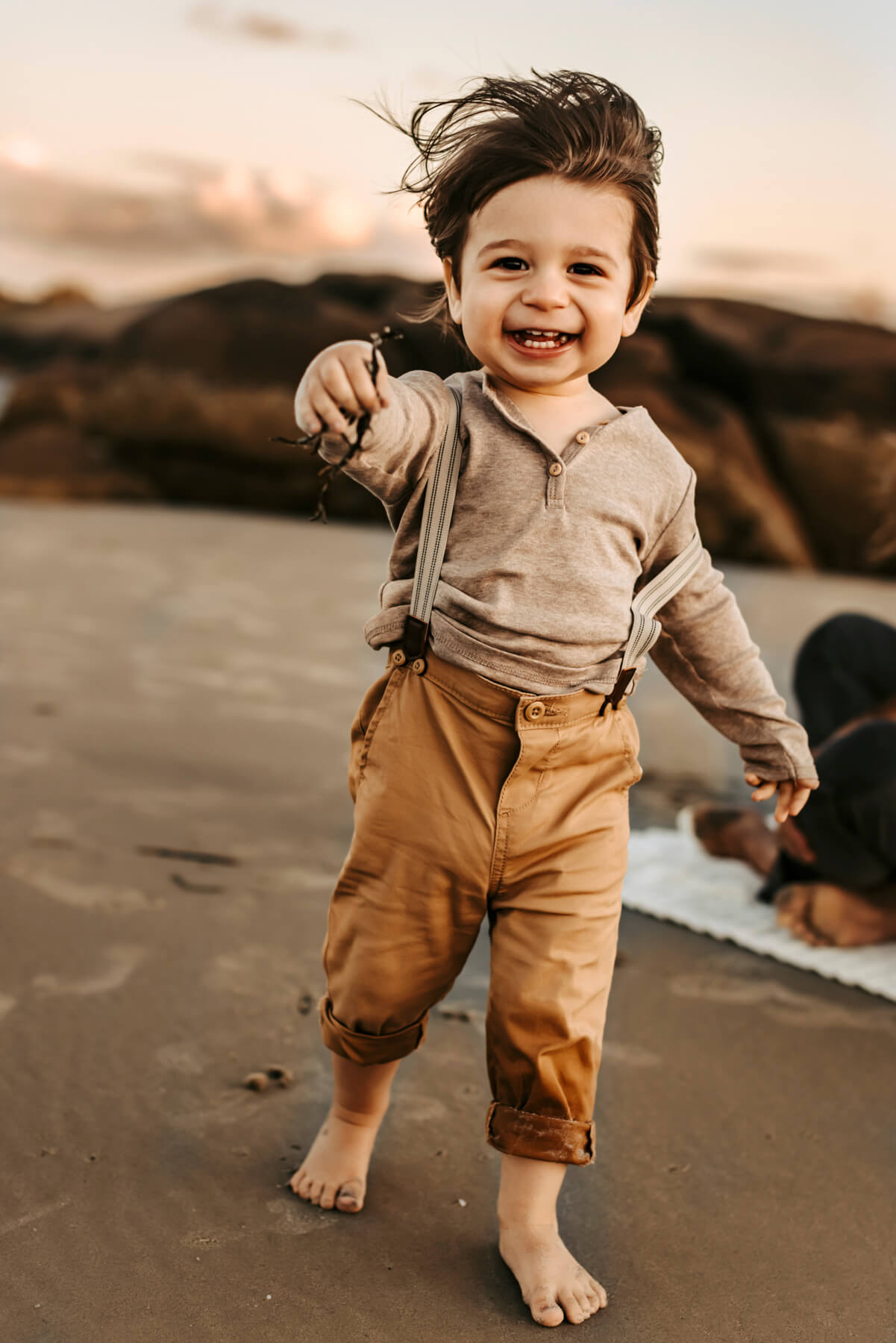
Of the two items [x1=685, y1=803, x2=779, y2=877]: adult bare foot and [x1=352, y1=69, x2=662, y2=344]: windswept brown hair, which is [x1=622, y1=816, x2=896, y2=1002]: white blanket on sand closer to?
[x1=685, y1=803, x2=779, y2=877]: adult bare foot

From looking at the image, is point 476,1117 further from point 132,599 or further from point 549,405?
point 132,599

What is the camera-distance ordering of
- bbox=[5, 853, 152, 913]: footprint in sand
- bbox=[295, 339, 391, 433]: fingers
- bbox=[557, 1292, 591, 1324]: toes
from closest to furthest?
1. bbox=[295, 339, 391, 433]: fingers
2. bbox=[557, 1292, 591, 1324]: toes
3. bbox=[5, 853, 152, 913]: footprint in sand

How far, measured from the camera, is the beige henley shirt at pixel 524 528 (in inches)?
57.2

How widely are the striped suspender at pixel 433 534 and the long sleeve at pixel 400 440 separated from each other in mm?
15

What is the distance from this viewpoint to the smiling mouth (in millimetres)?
1460

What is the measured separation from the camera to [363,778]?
1.54 meters

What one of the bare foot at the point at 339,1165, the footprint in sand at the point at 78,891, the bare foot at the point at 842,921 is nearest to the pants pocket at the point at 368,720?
the bare foot at the point at 339,1165

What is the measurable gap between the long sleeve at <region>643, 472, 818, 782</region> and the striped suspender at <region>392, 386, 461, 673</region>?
35cm

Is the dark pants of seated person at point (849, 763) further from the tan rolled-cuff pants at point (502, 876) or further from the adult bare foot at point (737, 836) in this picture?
the tan rolled-cuff pants at point (502, 876)

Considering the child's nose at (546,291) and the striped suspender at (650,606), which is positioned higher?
the child's nose at (546,291)

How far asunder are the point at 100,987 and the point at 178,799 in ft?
3.20

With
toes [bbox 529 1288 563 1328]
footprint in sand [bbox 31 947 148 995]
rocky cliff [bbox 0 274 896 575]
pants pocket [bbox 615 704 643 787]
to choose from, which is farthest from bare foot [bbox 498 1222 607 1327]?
rocky cliff [bbox 0 274 896 575]

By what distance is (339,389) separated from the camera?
130 centimetres

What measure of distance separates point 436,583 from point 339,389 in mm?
288
